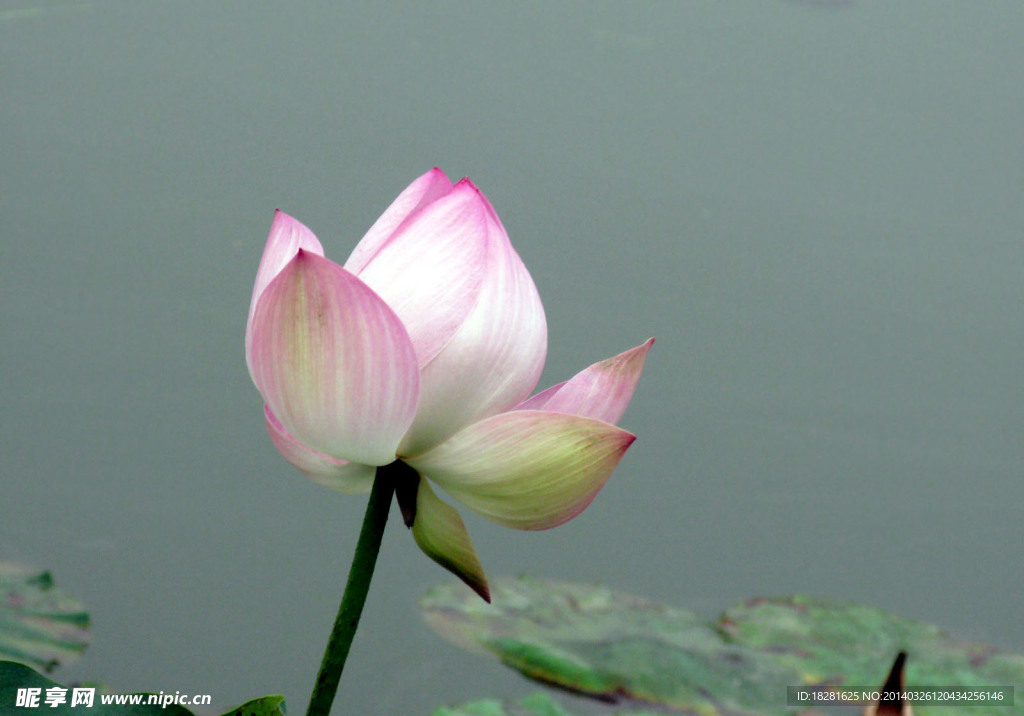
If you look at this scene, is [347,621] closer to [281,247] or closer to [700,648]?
[281,247]

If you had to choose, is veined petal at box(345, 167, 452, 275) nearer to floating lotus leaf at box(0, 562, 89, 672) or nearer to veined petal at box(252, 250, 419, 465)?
veined petal at box(252, 250, 419, 465)

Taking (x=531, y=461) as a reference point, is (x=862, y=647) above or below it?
above

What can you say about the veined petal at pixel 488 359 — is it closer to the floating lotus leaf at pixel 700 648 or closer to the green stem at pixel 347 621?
the green stem at pixel 347 621

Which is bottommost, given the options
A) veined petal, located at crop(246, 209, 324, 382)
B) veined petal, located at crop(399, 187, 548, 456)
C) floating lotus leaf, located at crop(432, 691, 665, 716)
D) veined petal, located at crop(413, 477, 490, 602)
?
veined petal, located at crop(413, 477, 490, 602)

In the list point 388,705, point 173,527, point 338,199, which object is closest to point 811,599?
point 388,705

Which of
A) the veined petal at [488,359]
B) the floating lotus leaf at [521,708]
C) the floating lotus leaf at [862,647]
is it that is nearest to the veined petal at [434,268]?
the veined petal at [488,359]

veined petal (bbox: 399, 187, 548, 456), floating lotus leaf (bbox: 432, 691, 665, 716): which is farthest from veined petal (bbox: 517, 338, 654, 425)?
floating lotus leaf (bbox: 432, 691, 665, 716)

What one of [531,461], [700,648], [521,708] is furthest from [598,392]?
[700,648]

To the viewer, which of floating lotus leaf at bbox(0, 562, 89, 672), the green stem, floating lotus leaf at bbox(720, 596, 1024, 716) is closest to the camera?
the green stem

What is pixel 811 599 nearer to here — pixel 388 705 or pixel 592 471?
pixel 388 705
